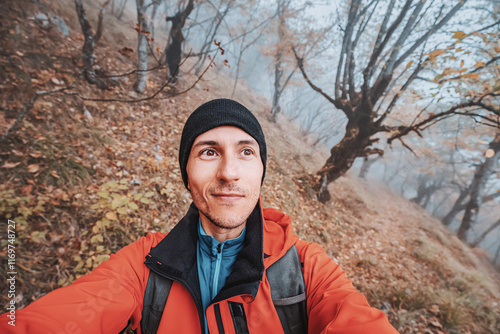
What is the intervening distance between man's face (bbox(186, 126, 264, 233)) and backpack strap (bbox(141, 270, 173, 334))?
60 cm

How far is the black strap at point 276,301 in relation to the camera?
1.40 meters

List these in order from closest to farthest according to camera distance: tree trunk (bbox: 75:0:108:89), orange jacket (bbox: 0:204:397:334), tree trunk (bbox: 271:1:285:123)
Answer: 1. orange jacket (bbox: 0:204:397:334)
2. tree trunk (bbox: 75:0:108:89)
3. tree trunk (bbox: 271:1:285:123)

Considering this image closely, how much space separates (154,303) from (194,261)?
40 centimetres

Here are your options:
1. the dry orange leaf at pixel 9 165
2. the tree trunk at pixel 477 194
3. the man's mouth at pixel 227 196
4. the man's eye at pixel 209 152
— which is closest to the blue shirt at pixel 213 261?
the man's mouth at pixel 227 196

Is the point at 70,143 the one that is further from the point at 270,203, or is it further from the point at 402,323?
the point at 402,323

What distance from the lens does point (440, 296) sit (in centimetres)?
411

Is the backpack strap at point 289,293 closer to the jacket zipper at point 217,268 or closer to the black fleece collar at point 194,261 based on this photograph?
the black fleece collar at point 194,261

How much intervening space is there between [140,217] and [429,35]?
8130 millimetres

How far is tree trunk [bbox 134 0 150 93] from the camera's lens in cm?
541

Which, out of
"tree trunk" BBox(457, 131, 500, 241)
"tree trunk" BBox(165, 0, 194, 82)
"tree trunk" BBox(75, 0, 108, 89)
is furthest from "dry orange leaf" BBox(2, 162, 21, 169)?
"tree trunk" BBox(457, 131, 500, 241)

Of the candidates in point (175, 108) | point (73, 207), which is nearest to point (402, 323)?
point (73, 207)

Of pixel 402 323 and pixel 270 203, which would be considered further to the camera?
pixel 270 203

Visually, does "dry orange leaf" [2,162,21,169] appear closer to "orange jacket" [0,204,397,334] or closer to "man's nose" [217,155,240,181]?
"orange jacket" [0,204,397,334]

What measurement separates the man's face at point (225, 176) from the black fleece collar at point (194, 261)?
24 cm
